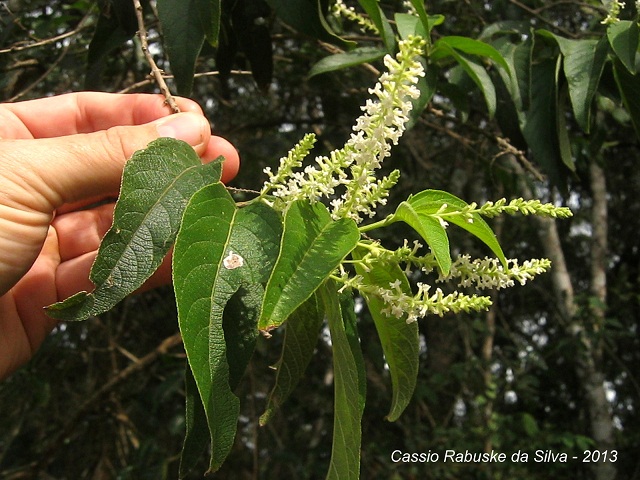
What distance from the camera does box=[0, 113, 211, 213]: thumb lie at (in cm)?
102

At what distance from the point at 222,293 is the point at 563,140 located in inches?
46.5

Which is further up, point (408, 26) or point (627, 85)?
point (408, 26)

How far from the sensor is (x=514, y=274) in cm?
90

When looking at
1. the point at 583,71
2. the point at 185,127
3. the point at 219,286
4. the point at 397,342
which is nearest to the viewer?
the point at 219,286

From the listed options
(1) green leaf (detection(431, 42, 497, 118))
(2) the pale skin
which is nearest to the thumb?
(2) the pale skin

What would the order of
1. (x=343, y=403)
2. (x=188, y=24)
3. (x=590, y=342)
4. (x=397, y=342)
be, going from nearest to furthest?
(x=343, y=403) < (x=397, y=342) < (x=188, y=24) < (x=590, y=342)

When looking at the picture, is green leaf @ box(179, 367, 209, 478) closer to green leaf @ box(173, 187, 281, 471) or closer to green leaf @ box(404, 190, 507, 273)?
green leaf @ box(173, 187, 281, 471)

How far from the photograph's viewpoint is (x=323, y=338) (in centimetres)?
316

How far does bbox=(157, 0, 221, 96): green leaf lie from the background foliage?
37 cm

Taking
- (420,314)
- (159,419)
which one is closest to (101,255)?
(420,314)

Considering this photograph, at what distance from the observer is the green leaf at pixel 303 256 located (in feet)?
2.35

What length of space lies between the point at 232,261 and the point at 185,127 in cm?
42

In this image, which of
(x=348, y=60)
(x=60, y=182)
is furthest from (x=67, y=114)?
(x=348, y=60)

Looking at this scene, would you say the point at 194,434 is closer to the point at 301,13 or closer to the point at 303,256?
the point at 303,256
